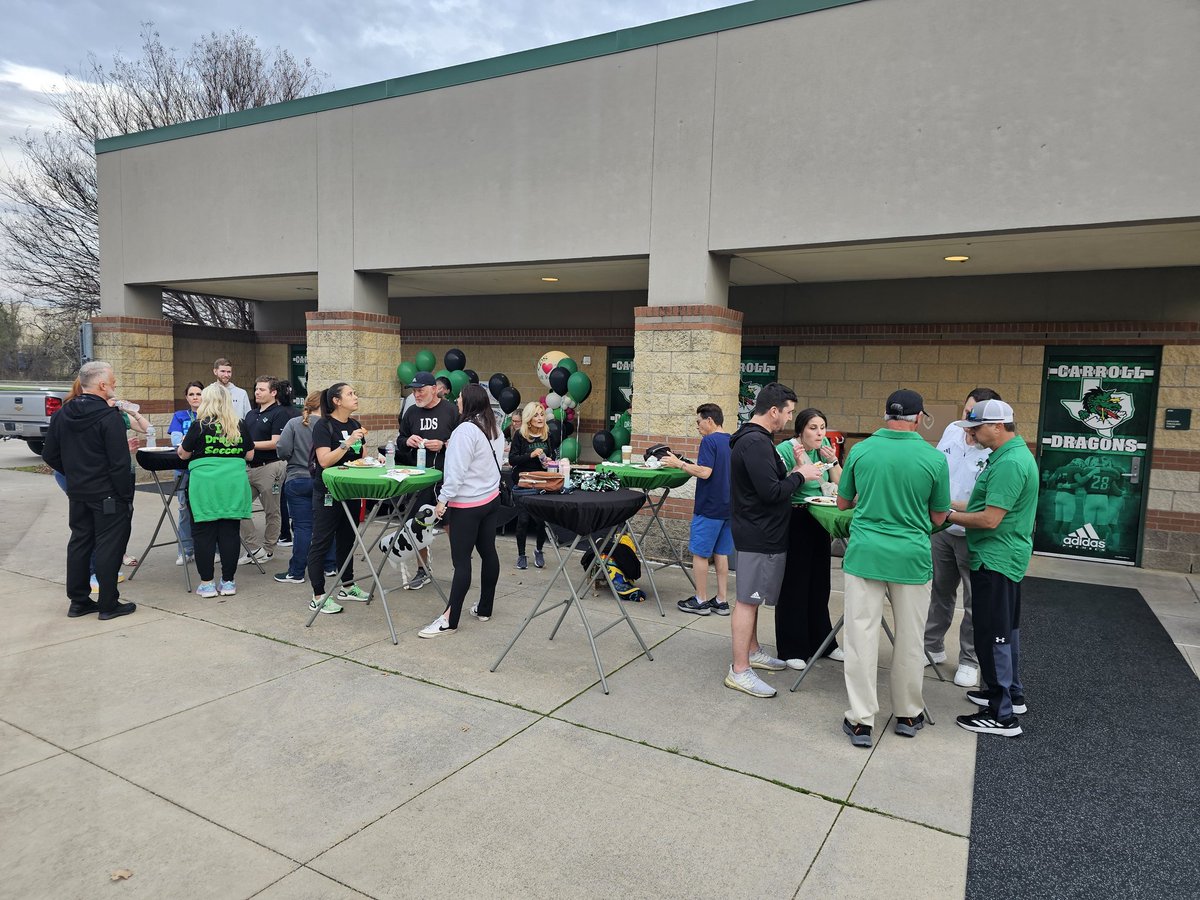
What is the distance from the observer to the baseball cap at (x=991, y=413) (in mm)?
4234

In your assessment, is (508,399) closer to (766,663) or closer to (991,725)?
(766,663)

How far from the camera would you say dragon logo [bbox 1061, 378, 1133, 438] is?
28.4 feet

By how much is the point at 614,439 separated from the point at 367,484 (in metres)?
5.63

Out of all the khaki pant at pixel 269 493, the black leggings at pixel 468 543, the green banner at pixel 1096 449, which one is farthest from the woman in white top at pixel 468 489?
the green banner at pixel 1096 449

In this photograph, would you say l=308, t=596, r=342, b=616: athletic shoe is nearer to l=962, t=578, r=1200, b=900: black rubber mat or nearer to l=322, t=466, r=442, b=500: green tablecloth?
l=322, t=466, r=442, b=500: green tablecloth

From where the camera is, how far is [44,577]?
712 cm

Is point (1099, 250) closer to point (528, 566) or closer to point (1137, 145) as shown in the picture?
point (1137, 145)

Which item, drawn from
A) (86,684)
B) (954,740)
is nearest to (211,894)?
(86,684)

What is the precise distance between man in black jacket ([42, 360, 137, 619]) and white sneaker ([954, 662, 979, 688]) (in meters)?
6.28

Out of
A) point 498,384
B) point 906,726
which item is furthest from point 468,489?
point 498,384

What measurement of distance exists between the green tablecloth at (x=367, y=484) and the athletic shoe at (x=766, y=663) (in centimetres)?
272

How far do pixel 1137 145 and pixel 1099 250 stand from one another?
1.52 meters

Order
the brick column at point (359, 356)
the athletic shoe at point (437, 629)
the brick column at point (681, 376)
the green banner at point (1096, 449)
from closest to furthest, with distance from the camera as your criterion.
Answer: the athletic shoe at point (437, 629)
the brick column at point (681, 376)
the green banner at point (1096, 449)
the brick column at point (359, 356)

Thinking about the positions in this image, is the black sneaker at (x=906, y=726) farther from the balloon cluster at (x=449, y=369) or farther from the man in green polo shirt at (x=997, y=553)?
the balloon cluster at (x=449, y=369)
